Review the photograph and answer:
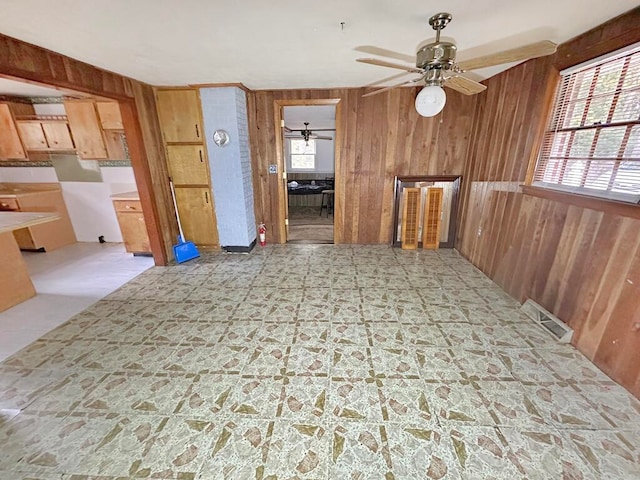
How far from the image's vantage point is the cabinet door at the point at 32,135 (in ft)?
13.1

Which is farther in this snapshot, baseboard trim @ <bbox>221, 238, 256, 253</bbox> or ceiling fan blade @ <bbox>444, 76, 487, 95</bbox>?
baseboard trim @ <bbox>221, 238, 256, 253</bbox>

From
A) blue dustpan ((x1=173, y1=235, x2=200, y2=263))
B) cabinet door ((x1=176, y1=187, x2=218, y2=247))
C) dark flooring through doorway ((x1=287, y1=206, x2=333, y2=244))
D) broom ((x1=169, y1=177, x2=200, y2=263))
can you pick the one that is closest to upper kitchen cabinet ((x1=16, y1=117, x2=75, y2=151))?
broom ((x1=169, y1=177, x2=200, y2=263))

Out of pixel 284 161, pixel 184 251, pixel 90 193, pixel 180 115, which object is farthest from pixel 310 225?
pixel 90 193

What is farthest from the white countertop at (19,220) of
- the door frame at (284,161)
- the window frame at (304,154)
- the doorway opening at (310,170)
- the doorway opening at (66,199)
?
the window frame at (304,154)

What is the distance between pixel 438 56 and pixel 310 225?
4.27 m

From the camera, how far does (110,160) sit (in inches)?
172

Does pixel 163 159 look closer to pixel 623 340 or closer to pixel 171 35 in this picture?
pixel 171 35

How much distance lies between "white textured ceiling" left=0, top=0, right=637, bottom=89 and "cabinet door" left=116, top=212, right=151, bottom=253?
1.99 m

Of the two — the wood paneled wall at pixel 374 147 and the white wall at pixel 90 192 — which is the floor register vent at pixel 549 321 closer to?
the wood paneled wall at pixel 374 147

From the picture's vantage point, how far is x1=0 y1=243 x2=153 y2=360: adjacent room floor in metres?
2.39

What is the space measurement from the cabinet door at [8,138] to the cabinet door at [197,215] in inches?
104

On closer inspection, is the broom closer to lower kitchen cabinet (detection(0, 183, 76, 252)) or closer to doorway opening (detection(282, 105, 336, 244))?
lower kitchen cabinet (detection(0, 183, 76, 252))

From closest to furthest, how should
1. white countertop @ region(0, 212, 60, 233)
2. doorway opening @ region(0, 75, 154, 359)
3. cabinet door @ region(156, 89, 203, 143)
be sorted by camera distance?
white countertop @ region(0, 212, 60, 233)
doorway opening @ region(0, 75, 154, 359)
cabinet door @ region(156, 89, 203, 143)

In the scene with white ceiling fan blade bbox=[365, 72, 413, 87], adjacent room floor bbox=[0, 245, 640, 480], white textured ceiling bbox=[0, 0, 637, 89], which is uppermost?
A: white ceiling fan blade bbox=[365, 72, 413, 87]
